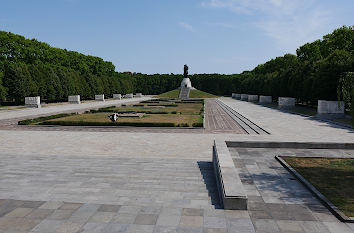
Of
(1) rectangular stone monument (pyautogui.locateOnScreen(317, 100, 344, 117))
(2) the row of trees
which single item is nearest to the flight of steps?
(2) the row of trees

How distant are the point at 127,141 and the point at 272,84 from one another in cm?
4411

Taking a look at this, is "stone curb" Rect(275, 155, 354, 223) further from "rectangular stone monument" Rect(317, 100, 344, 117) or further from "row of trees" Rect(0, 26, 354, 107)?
"row of trees" Rect(0, 26, 354, 107)

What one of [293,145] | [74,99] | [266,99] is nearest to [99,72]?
[74,99]

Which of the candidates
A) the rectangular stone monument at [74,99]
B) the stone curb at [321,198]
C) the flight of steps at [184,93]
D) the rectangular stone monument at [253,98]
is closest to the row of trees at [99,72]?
the rectangular stone monument at [253,98]

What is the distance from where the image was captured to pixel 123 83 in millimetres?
89188

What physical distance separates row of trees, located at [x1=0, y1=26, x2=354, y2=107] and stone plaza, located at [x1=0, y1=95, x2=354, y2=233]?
894 inches

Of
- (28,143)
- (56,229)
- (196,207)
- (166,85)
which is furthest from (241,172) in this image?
(166,85)

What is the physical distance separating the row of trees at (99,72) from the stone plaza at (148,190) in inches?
894

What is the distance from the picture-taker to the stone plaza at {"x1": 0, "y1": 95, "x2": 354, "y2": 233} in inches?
215

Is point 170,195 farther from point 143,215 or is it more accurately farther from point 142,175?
point 142,175

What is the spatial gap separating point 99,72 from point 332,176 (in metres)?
87.4

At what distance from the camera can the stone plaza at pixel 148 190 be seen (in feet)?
17.9

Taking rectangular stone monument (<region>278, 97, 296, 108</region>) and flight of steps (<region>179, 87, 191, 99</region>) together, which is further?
flight of steps (<region>179, 87, 191, 99</region>)

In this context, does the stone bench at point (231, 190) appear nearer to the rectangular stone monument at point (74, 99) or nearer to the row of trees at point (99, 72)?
the row of trees at point (99, 72)
